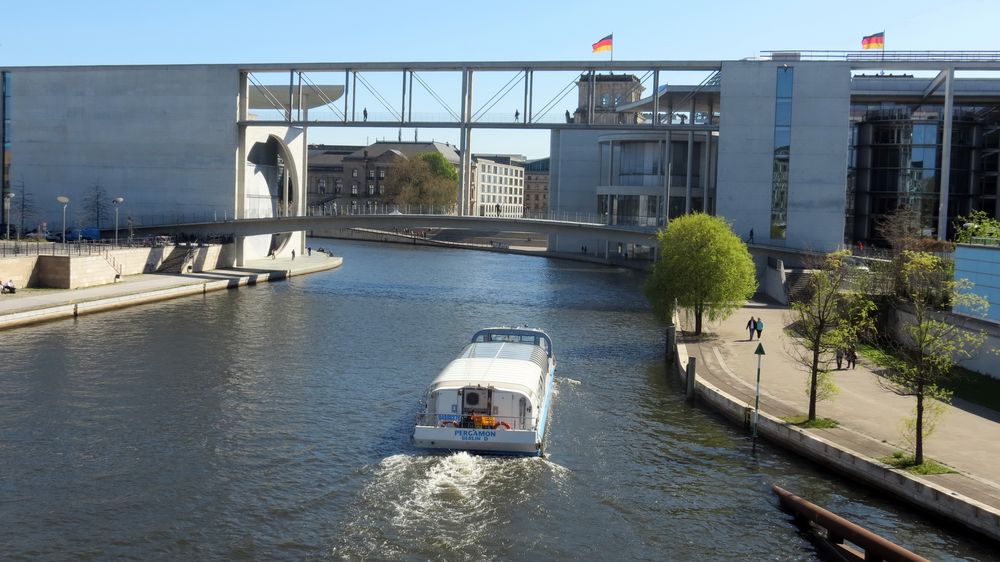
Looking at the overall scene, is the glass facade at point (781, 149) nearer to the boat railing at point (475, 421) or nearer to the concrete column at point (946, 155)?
the concrete column at point (946, 155)

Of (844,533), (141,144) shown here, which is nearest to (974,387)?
(844,533)

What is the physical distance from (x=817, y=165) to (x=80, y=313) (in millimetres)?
45657

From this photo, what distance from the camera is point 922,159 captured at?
250 ft

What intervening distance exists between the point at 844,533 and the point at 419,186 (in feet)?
421

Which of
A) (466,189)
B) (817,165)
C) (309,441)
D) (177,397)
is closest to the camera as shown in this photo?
(309,441)

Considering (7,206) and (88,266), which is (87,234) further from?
(88,266)

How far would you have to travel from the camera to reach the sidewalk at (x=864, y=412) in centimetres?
2177

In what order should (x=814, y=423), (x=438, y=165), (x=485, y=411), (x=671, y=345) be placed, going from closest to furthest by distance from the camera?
(x=485, y=411) < (x=814, y=423) < (x=671, y=345) < (x=438, y=165)

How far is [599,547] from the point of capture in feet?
64.0

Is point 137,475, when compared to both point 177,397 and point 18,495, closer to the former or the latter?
point 18,495

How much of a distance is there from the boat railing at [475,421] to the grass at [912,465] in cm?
850

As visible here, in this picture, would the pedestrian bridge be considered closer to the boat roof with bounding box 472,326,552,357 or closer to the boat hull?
the boat roof with bounding box 472,326,552,357

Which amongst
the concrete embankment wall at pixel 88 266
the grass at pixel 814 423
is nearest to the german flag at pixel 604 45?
the concrete embankment wall at pixel 88 266

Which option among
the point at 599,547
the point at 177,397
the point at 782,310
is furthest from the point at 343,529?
the point at 782,310
